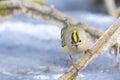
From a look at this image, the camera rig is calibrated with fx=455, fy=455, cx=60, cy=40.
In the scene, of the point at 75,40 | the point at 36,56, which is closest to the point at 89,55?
the point at 75,40

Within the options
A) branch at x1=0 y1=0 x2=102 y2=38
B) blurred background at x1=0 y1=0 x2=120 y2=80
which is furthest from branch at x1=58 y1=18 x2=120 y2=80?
branch at x1=0 y1=0 x2=102 y2=38

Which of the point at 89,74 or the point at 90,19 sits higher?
the point at 90,19

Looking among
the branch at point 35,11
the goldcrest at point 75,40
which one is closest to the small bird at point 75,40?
the goldcrest at point 75,40

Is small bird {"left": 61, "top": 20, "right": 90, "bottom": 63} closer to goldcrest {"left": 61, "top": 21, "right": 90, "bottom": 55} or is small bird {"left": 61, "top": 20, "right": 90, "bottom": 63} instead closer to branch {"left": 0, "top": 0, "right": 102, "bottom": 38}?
goldcrest {"left": 61, "top": 21, "right": 90, "bottom": 55}

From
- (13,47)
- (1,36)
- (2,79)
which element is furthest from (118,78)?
(1,36)

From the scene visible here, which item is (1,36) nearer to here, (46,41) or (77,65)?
(46,41)

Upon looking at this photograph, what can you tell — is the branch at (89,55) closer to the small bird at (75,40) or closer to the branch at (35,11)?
the small bird at (75,40)

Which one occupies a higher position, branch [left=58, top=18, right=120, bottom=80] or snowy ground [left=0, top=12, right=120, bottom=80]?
snowy ground [left=0, top=12, right=120, bottom=80]
